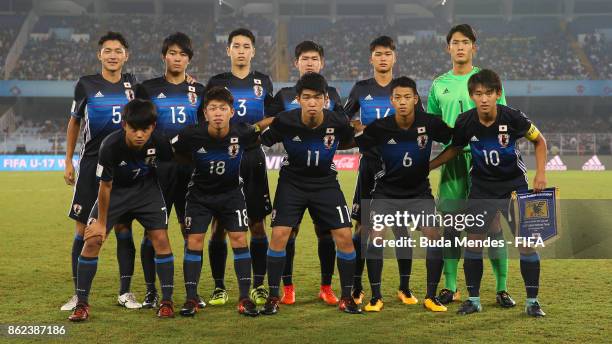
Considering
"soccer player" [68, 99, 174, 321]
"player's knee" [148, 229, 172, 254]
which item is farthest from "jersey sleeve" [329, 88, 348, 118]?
"player's knee" [148, 229, 172, 254]

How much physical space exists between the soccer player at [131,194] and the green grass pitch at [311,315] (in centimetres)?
34

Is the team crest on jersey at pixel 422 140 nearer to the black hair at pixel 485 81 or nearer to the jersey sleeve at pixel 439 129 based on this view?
the jersey sleeve at pixel 439 129

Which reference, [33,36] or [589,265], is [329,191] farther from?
[33,36]

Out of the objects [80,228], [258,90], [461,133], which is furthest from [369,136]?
[80,228]

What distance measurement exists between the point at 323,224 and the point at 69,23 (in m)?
42.2

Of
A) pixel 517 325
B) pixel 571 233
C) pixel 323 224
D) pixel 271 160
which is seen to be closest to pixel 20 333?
pixel 323 224

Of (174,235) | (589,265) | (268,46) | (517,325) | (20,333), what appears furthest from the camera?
(268,46)

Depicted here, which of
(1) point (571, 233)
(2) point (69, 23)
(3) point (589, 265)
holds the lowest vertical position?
(3) point (589, 265)

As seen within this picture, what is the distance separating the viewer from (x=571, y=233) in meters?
6.37

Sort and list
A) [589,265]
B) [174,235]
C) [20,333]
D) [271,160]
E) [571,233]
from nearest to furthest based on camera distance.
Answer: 1. [20,333]
2. [571,233]
3. [589,265]
4. [174,235]
5. [271,160]

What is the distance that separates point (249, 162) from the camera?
19.6 ft

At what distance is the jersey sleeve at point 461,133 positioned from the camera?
221 inches

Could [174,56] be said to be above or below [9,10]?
below

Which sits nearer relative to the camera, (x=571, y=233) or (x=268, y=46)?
(x=571, y=233)
